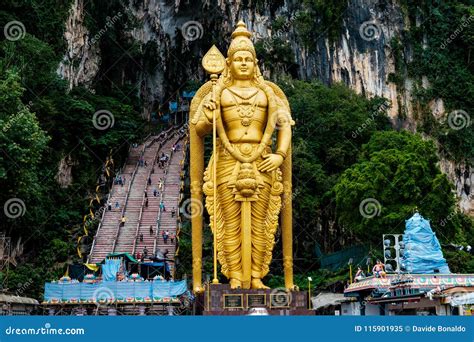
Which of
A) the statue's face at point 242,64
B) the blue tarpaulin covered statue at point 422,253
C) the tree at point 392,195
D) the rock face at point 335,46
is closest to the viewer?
the statue's face at point 242,64

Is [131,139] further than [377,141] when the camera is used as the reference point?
Yes

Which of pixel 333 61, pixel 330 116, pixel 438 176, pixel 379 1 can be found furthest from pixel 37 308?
pixel 379 1

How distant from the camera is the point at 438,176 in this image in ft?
62.0

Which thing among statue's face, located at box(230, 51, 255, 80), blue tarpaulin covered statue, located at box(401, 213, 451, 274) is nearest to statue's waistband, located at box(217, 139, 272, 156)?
statue's face, located at box(230, 51, 255, 80)

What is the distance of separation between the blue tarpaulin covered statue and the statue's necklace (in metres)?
4.86

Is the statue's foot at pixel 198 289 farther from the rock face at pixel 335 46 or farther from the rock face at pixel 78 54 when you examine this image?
the rock face at pixel 335 46

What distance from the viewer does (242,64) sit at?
1062cm

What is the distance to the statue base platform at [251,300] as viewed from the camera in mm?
9789

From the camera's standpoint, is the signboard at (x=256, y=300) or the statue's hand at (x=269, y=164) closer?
the signboard at (x=256, y=300)

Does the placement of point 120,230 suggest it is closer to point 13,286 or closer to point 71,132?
point 13,286

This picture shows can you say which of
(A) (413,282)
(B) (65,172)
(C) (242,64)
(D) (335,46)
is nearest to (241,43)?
(C) (242,64)

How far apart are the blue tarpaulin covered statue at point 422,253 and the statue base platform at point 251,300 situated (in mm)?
4253

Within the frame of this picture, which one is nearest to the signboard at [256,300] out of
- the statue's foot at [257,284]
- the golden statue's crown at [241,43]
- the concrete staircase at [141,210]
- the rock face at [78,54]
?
the statue's foot at [257,284]

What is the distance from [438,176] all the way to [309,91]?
812 centimetres
